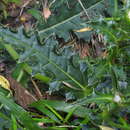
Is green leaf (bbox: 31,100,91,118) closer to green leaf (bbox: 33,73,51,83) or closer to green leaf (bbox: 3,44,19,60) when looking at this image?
green leaf (bbox: 33,73,51,83)

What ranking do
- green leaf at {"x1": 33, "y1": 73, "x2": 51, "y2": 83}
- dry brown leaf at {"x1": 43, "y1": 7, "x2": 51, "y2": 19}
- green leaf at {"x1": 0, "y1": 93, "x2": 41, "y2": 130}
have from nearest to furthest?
green leaf at {"x1": 0, "y1": 93, "x2": 41, "y2": 130}, green leaf at {"x1": 33, "y1": 73, "x2": 51, "y2": 83}, dry brown leaf at {"x1": 43, "y1": 7, "x2": 51, "y2": 19}

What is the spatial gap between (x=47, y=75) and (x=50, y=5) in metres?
0.54

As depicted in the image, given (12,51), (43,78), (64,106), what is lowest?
(64,106)

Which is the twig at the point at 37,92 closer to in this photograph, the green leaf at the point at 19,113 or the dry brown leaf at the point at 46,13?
the green leaf at the point at 19,113

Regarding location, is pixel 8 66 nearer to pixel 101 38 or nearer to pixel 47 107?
pixel 47 107

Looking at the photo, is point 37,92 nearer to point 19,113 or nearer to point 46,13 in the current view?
point 19,113

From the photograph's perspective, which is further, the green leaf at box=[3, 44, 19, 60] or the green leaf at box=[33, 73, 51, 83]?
the green leaf at box=[3, 44, 19, 60]

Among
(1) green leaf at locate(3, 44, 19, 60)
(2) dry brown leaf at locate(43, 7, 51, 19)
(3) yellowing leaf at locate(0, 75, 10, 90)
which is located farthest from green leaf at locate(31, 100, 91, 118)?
(2) dry brown leaf at locate(43, 7, 51, 19)

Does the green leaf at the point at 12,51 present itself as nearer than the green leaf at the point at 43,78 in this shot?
No

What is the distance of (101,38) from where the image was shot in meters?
1.76

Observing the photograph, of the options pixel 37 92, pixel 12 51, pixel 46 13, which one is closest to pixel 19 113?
pixel 37 92

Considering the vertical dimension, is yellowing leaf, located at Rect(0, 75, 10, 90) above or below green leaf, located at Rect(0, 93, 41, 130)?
above

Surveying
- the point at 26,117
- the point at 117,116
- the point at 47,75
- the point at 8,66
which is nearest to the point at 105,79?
the point at 117,116

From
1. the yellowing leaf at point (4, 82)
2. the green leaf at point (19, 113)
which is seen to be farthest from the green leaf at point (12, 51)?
the green leaf at point (19, 113)
